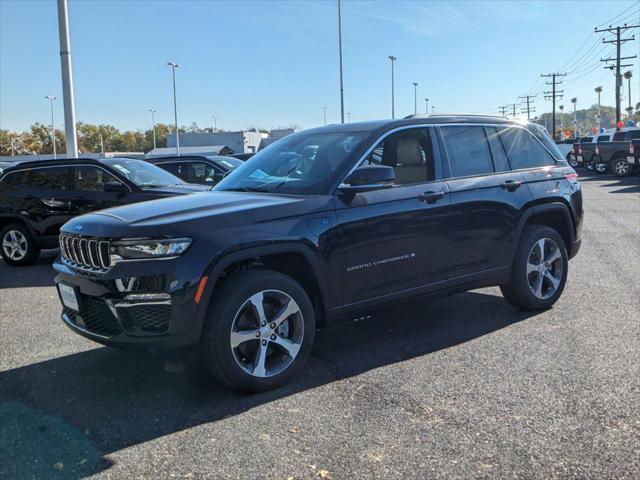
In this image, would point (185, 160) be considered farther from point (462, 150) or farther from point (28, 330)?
point (462, 150)

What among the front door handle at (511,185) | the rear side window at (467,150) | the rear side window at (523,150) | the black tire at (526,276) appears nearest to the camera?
the rear side window at (467,150)

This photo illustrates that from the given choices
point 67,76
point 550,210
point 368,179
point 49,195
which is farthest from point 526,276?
point 67,76

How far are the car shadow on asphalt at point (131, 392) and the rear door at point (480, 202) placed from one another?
2.01ft

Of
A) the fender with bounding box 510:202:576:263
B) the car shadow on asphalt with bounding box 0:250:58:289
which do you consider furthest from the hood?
the car shadow on asphalt with bounding box 0:250:58:289

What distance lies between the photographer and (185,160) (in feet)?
45.6

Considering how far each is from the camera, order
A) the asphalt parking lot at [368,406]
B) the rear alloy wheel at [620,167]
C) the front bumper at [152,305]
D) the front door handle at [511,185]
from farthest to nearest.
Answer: the rear alloy wheel at [620,167]
the front door handle at [511,185]
the front bumper at [152,305]
the asphalt parking lot at [368,406]

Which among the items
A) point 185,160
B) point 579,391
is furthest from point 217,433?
point 185,160

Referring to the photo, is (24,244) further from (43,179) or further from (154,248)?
(154,248)

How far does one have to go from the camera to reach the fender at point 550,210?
566 cm

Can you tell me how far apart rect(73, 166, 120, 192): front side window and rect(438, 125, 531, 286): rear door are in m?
6.05

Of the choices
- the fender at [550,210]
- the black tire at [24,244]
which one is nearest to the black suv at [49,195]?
the black tire at [24,244]

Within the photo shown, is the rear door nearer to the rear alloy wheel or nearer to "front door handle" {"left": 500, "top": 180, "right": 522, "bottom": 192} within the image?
"front door handle" {"left": 500, "top": 180, "right": 522, "bottom": 192}

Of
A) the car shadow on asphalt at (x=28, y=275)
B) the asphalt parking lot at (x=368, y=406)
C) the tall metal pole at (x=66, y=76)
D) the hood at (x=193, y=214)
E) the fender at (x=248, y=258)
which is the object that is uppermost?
the tall metal pole at (x=66, y=76)

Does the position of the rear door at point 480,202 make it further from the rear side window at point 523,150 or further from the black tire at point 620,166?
the black tire at point 620,166
